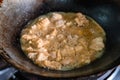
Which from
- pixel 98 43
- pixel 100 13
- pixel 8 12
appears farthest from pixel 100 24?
pixel 8 12

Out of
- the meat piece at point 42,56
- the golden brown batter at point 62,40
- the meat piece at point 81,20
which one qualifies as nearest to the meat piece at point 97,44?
the golden brown batter at point 62,40

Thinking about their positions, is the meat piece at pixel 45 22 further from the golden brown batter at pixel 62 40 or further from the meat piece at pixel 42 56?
the meat piece at pixel 42 56

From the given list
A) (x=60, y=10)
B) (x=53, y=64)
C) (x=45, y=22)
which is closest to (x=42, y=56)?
(x=53, y=64)

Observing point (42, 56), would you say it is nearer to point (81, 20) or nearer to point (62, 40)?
point (62, 40)

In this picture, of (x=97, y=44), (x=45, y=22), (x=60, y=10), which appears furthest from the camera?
(x=60, y=10)

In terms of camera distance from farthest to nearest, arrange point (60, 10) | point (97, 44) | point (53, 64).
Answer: point (60, 10)
point (97, 44)
point (53, 64)

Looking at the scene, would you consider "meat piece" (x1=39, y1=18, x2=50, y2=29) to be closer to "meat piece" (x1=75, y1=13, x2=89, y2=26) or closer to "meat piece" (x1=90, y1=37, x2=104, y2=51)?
"meat piece" (x1=75, y1=13, x2=89, y2=26)

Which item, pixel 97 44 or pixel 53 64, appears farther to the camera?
pixel 97 44

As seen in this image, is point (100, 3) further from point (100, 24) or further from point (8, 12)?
point (8, 12)
